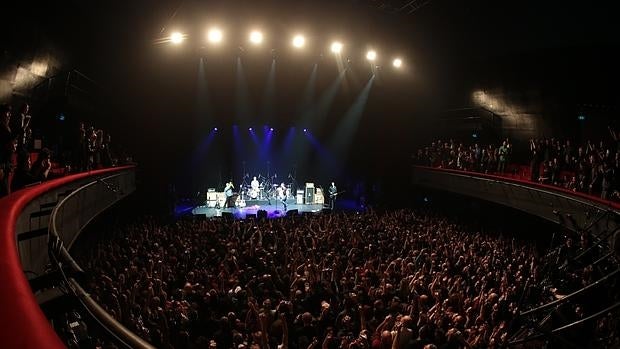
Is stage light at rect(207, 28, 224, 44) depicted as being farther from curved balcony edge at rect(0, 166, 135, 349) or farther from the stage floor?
curved balcony edge at rect(0, 166, 135, 349)

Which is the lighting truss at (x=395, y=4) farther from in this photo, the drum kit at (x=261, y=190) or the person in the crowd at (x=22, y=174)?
the person in the crowd at (x=22, y=174)

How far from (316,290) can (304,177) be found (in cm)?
1705

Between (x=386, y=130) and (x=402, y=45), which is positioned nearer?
(x=402, y=45)

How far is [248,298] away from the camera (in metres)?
5.60

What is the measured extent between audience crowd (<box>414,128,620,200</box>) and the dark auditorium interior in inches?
3.0

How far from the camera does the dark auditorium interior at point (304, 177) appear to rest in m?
4.73

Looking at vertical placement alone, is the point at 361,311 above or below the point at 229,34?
below

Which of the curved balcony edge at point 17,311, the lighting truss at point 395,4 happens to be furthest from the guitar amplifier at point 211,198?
the curved balcony edge at point 17,311

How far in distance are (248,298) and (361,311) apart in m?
1.60

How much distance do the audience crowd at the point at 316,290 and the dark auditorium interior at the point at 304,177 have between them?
1.8 inches

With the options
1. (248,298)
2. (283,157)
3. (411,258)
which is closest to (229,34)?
(283,157)

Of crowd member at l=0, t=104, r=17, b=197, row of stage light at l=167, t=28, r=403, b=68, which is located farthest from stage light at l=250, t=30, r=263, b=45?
crowd member at l=0, t=104, r=17, b=197

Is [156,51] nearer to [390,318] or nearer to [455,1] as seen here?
[455,1]

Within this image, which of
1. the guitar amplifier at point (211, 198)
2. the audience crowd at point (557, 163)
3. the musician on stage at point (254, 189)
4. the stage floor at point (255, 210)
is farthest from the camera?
the musician on stage at point (254, 189)
